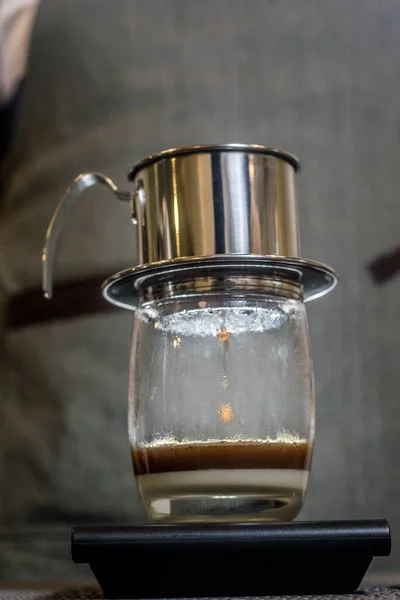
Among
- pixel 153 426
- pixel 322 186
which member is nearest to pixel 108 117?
pixel 322 186

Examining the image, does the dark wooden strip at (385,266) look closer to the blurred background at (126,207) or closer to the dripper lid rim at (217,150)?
the blurred background at (126,207)

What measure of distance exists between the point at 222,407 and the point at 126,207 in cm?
31

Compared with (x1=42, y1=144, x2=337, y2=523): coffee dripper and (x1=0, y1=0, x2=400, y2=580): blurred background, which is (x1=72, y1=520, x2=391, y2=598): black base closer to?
(x1=42, y1=144, x2=337, y2=523): coffee dripper

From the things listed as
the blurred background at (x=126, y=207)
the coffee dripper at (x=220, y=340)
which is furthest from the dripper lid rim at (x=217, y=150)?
the blurred background at (x=126, y=207)

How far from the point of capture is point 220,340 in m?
A: 0.50

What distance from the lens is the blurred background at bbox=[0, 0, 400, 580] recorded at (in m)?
0.68

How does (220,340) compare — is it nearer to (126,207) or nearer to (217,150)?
(217,150)

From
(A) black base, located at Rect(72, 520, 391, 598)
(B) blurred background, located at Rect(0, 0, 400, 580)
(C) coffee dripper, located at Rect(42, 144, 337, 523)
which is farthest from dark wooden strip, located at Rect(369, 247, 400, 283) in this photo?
(A) black base, located at Rect(72, 520, 391, 598)

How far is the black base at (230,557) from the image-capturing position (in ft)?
1.28

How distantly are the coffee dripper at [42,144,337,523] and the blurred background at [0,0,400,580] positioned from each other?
17 cm

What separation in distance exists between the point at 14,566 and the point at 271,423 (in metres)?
0.33

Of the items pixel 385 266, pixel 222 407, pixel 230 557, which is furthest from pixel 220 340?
pixel 385 266

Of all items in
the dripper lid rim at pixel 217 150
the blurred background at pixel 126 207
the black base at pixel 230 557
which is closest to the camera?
the black base at pixel 230 557

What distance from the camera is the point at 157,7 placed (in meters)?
0.76
